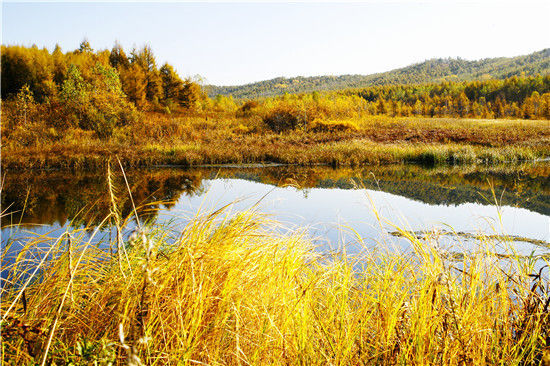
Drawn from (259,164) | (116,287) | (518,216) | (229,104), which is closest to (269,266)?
(116,287)

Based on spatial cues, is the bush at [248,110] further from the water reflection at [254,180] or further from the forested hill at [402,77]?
the forested hill at [402,77]

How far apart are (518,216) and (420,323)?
17.2 ft

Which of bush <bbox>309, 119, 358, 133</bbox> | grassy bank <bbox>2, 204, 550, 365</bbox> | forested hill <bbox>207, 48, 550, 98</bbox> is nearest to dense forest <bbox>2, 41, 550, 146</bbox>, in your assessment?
bush <bbox>309, 119, 358, 133</bbox>

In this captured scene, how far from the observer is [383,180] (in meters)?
9.86

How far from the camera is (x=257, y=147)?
1598 centimetres

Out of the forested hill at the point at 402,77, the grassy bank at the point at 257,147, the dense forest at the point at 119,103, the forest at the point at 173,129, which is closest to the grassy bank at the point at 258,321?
the forest at the point at 173,129

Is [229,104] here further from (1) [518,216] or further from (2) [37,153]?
(1) [518,216]

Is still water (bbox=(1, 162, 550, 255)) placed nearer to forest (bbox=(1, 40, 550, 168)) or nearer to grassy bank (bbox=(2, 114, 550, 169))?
grassy bank (bbox=(2, 114, 550, 169))

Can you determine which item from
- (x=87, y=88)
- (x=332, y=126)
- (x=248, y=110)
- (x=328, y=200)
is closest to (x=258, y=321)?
(x=328, y=200)

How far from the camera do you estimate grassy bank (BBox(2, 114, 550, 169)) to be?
13.3m

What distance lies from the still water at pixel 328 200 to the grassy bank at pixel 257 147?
1.54 metres

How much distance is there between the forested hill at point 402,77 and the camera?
114250 millimetres

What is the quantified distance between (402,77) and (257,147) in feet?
388

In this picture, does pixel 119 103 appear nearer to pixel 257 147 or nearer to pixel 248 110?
pixel 257 147
